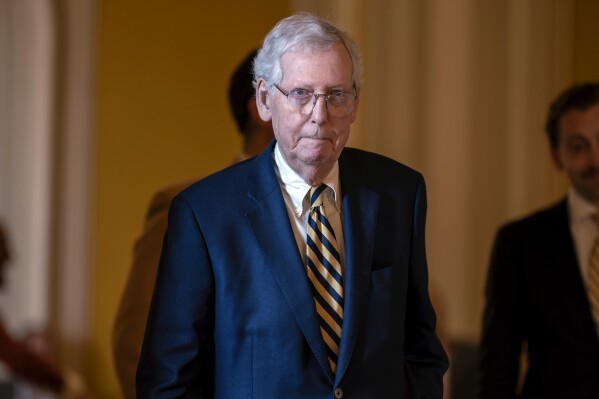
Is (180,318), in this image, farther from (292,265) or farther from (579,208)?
(579,208)

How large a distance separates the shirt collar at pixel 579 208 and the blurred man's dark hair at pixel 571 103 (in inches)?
8.7

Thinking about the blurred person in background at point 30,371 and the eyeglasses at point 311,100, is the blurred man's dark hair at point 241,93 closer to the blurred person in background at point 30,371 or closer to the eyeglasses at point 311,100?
the blurred person in background at point 30,371

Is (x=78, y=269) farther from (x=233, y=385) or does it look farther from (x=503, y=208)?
(x=503, y=208)

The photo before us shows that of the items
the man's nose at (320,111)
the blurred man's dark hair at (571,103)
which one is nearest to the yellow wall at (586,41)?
the blurred man's dark hair at (571,103)

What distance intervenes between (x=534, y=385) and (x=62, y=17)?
7.30 ft

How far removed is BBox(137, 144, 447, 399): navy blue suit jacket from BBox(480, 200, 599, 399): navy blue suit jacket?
4.38 feet

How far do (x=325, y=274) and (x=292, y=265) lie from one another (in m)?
0.09

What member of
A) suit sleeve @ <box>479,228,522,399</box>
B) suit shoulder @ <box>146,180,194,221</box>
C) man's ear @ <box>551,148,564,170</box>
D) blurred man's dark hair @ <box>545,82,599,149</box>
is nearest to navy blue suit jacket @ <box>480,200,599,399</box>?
suit sleeve @ <box>479,228,522,399</box>

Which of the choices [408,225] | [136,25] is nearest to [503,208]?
[136,25]

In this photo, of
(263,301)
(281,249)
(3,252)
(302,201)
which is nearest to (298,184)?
(302,201)

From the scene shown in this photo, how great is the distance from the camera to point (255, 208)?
2447 millimetres

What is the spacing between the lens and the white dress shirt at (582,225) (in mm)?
3945

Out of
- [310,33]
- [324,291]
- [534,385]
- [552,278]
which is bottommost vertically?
[534,385]

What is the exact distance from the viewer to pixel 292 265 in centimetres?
239
